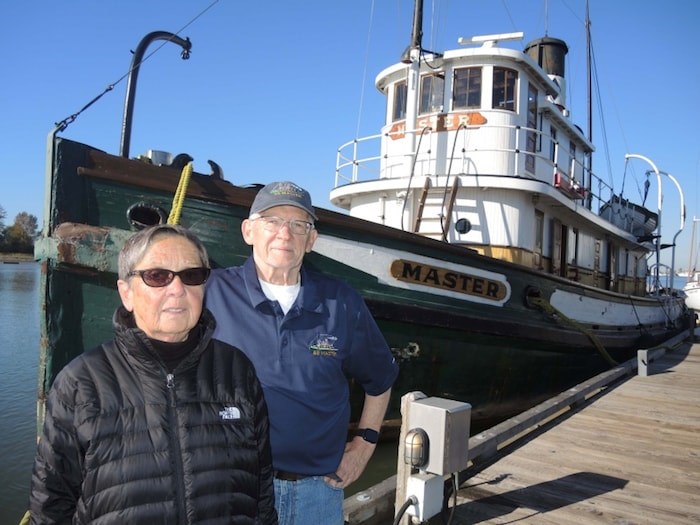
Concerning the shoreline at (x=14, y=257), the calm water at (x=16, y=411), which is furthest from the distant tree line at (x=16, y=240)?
the calm water at (x=16, y=411)

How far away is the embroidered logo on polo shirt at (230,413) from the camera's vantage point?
1.50 m

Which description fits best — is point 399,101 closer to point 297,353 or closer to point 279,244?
point 279,244

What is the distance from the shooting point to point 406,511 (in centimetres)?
295

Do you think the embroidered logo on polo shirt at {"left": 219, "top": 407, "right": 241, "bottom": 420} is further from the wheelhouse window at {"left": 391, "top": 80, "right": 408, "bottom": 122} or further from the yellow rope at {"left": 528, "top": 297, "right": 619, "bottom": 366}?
the wheelhouse window at {"left": 391, "top": 80, "right": 408, "bottom": 122}

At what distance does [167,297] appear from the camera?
1520 mm

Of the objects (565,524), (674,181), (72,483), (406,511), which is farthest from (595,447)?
(674,181)

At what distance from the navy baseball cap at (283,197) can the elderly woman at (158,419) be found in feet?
1.60

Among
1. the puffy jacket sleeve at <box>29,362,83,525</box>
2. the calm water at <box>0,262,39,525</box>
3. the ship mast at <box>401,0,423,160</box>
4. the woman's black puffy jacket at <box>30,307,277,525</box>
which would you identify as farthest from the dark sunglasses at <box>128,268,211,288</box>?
the ship mast at <box>401,0,423,160</box>

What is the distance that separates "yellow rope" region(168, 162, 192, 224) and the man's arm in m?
2.08

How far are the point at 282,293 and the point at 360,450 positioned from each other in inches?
→ 28.7

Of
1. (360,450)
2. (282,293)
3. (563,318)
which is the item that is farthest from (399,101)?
(360,450)

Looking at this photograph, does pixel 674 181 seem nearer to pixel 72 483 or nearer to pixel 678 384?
pixel 678 384

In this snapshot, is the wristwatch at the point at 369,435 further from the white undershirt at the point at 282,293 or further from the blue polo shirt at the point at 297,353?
the white undershirt at the point at 282,293

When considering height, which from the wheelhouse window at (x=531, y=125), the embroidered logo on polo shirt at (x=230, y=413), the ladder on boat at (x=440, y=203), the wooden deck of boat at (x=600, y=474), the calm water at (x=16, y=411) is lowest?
the calm water at (x=16, y=411)
